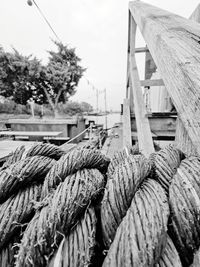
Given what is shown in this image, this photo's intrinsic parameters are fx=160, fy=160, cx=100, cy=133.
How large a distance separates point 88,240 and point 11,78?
771 inches

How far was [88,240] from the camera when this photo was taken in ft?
1.03

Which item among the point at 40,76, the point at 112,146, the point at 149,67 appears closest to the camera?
the point at 112,146

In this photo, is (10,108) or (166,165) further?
(10,108)

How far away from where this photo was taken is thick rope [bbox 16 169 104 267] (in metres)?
0.31

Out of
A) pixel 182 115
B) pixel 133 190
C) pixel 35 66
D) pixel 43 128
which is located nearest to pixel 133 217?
pixel 133 190

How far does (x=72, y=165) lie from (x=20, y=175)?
0.46 feet

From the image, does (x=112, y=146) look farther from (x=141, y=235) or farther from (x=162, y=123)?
(x=141, y=235)

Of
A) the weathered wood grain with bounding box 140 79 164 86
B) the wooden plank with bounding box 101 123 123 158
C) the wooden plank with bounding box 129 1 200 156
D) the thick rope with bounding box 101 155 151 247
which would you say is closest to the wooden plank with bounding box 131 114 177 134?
the weathered wood grain with bounding box 140 79 164 86

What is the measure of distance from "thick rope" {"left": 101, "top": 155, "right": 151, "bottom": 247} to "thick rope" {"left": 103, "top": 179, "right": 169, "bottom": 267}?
0.02m

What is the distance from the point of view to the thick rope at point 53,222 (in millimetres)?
305

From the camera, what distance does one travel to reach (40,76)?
1697 centimetres

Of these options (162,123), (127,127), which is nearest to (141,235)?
(127,127)

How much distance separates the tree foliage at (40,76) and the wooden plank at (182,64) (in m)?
17.8

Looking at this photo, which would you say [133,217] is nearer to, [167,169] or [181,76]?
[167,169]
